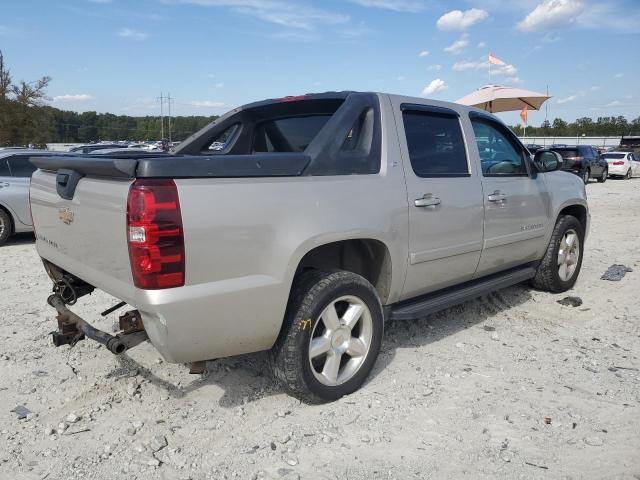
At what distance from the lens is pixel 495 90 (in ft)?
45.4

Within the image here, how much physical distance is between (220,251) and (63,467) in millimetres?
1298

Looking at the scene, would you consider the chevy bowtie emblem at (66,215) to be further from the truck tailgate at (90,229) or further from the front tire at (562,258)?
the front tire at (562,258)

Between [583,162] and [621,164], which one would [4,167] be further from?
[621,164]

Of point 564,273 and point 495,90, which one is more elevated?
point 495,90

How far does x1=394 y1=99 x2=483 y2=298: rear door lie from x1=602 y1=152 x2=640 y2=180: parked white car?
2611cm

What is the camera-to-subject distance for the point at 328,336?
307cm

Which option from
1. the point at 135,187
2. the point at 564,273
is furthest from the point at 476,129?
the point at 135,187

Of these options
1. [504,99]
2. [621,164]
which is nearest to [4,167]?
[504,99]

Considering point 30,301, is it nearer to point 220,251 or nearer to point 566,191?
point 220,251

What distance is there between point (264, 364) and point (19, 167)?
24.0 ft

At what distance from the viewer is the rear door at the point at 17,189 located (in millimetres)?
8500

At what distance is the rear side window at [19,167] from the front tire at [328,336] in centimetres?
770

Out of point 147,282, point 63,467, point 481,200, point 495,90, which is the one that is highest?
point 495,90

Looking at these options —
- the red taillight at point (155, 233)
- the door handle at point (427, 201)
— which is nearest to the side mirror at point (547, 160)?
the door handle at point (427, 201)
